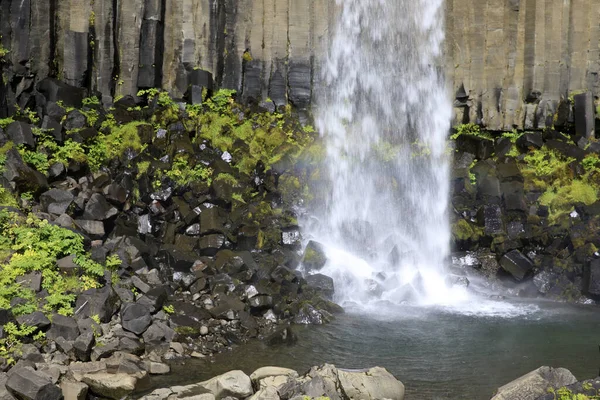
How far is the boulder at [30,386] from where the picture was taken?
8.39 meters

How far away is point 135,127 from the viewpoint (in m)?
16.2

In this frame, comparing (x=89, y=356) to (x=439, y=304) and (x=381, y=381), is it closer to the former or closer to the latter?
(x=381, y=381)

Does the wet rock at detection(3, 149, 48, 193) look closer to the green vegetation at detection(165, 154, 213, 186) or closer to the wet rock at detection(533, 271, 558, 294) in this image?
the green vegetation at detection(165, 154, 213, 186)

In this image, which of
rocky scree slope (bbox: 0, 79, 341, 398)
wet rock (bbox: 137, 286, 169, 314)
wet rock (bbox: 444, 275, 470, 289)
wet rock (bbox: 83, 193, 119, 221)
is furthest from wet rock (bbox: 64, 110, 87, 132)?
wet rock (bbox: 444, 275, 470, 289)

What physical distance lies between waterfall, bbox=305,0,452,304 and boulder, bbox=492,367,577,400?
22.4 feet

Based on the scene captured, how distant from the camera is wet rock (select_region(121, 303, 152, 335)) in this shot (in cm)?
1088

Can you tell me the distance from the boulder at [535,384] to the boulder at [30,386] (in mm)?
5595

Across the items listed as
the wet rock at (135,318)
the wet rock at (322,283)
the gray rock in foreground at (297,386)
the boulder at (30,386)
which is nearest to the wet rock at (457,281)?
the wet rock at (322,283)

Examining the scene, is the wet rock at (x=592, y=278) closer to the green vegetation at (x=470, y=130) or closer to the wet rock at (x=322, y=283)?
the green vegetation at (x=470, y=130)

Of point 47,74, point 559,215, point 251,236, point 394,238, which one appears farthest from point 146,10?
point 559,215

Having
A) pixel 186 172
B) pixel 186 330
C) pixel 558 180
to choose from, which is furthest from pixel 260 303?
pixel 558 180

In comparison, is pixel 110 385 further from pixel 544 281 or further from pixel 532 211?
pixel 532 211

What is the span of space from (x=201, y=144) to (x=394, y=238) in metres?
5.37

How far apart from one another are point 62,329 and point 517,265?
33.4 ft
